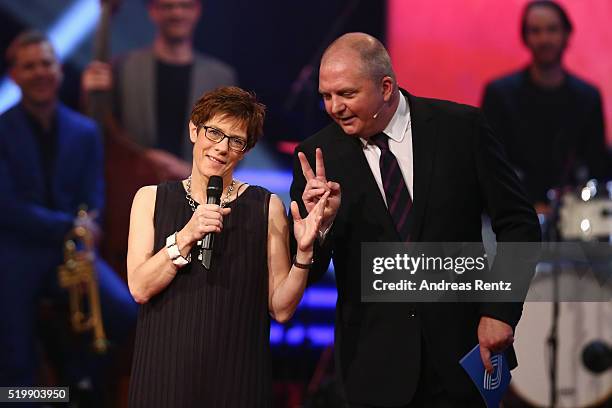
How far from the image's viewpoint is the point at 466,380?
8.33 feet

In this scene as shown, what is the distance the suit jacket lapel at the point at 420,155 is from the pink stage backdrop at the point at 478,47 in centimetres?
281

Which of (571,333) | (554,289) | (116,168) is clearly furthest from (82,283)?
(571,333)

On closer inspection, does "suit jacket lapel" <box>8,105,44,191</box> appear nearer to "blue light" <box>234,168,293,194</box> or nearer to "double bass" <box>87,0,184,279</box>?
"double bass" <box>87,0,184,279</box>

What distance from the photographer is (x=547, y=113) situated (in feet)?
18.0

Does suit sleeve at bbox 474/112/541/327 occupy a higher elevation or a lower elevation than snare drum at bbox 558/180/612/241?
lower

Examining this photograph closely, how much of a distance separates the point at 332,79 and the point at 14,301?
315 centimetres

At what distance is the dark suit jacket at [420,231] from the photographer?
253 centimetres

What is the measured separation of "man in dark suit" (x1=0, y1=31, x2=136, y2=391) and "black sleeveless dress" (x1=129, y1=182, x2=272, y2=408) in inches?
116

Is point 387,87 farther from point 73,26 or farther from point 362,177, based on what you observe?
point 73,26

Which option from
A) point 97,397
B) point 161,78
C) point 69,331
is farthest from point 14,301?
point 161,78

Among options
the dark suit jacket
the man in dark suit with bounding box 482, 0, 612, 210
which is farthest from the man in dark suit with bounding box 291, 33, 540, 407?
the man in dark suit with bounding box 482, 0, 612, 210

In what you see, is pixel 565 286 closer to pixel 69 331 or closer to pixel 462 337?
pixel 462 337

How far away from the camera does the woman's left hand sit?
88.9 inches

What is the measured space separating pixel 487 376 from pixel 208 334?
2.72ft
